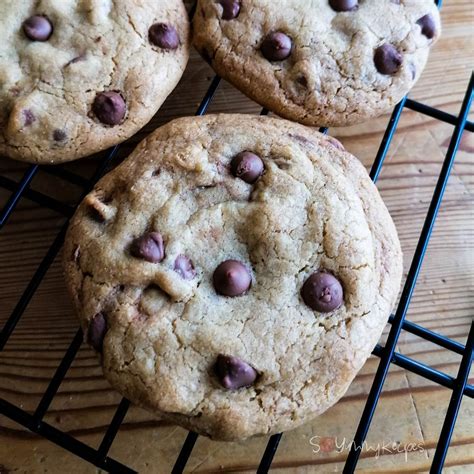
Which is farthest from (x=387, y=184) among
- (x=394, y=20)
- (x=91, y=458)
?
(x=91, y=458)

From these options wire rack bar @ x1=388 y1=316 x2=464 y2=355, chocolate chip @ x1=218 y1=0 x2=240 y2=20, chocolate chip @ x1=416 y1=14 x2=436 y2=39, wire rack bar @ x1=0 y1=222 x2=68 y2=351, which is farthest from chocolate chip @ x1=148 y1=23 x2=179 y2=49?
wire rack bar @ x1=388 y1=316 x2=464 y2=355

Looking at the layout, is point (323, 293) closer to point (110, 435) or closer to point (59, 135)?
point (110, 435)

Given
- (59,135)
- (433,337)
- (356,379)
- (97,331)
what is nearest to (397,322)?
(433,337)

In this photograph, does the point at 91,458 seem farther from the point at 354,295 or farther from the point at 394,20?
the point at 394,20

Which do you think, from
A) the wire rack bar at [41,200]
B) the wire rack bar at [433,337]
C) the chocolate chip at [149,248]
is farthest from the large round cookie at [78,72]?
the wire rack bar at [433,337]

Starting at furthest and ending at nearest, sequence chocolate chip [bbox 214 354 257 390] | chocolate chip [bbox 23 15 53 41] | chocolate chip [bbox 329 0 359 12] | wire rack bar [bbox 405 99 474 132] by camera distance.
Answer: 1. wire rack bar [bbox 405 99 474 132]
2. chocolate chip [bbox 329 0 359 12]
3. chocolate chip [bbox 23 15 53 41]
4. chocolate chip [bbox 214 354 257 390]

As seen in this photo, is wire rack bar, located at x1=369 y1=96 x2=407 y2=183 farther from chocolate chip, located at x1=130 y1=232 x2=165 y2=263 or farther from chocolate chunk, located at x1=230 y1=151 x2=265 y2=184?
chocolate chip, located at x1=130 y1=232 x2=165 y2=263
